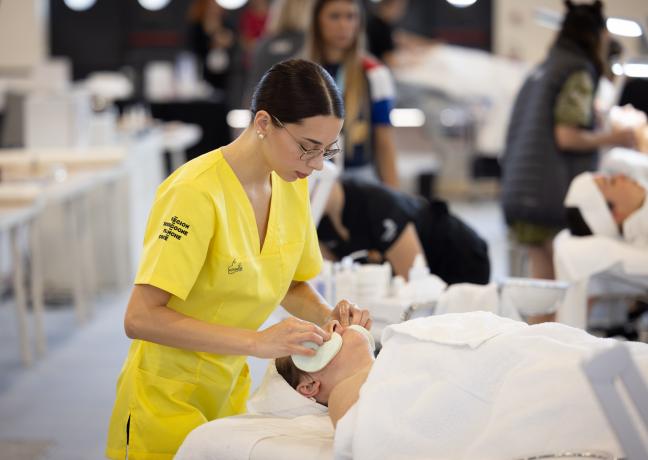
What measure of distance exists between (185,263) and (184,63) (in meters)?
7.78

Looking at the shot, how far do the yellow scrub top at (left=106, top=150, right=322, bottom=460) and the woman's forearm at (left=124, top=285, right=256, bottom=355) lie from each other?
32mm

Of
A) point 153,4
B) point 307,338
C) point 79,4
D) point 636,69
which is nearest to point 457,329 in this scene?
point 307,338

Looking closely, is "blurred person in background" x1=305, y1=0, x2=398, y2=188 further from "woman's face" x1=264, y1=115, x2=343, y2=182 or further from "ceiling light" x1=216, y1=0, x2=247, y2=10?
"ceiling light" x1=216, y1=0, x2=247, y2=10

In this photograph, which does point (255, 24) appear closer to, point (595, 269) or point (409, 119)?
point (409, 119)

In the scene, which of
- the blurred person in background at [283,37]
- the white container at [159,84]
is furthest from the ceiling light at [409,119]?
the blurred person in background at [283,37]

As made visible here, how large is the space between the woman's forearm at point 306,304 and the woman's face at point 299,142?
0.35 meters

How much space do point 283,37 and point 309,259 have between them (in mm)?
2262

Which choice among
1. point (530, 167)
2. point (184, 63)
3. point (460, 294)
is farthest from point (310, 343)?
point (184, 63)

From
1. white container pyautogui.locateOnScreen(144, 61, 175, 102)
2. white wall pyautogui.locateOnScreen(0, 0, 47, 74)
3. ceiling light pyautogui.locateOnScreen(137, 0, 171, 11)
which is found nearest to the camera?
white wall pyautogui.locateOnScreen(0, 0, 47, 74)

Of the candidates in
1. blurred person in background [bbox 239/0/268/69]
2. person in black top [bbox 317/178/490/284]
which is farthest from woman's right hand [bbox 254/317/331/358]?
blurred person in background [bbox 239/0/268/69]

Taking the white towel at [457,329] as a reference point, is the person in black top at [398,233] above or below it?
below

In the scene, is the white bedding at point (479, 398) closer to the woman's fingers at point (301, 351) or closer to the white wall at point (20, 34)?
the woman's fingers at point (301, 351)

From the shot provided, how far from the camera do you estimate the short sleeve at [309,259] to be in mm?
2043

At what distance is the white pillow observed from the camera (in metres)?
2.00
